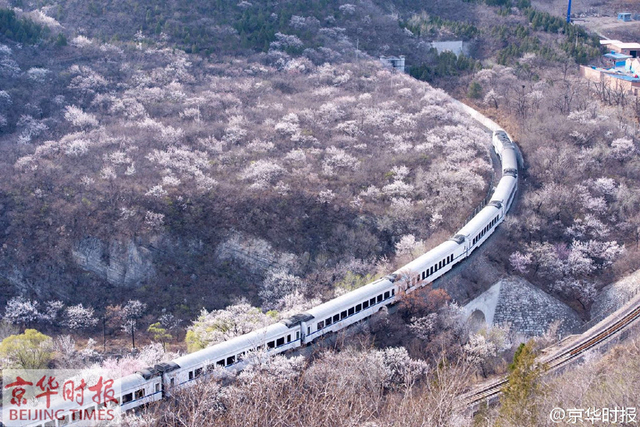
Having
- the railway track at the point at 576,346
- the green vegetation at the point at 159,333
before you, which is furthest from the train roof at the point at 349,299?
the green vegetation at the point at 159,333

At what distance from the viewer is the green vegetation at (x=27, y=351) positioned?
2669cm

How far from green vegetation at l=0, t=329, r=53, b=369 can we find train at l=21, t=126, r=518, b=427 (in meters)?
5.39

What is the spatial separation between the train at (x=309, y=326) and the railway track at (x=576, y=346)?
659cm

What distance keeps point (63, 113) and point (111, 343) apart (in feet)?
86.6

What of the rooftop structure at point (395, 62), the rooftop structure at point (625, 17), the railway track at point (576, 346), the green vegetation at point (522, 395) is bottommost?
the rooftop structure at point (625, 17)

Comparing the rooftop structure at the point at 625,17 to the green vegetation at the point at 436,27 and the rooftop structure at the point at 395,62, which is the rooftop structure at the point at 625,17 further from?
the rooftop structure at the point at 395,62

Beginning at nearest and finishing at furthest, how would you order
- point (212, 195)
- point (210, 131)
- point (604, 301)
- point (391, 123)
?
point (604, 301)
point (212, 195)
point (210, 131)
point (391, 123)

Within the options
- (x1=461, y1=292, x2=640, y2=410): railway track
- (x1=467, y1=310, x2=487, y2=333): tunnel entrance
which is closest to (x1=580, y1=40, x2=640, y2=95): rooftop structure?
(x1=461, y1=292, x2=640, y2=410): railway track

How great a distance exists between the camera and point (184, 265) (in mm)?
37438

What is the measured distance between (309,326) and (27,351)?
39.1ft

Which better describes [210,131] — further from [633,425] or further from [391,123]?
[633,425]

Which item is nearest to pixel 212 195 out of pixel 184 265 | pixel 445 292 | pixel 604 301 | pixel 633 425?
pixel 184 265

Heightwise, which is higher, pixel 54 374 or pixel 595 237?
pixel 54 374

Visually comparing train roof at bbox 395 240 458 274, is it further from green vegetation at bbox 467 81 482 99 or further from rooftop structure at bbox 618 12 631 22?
rooftop structure at bbox 618 12 631 22
